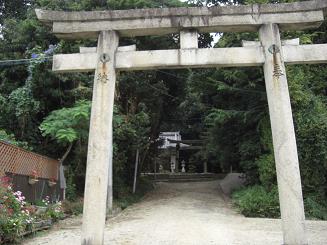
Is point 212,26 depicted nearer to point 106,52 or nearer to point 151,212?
point 106,52

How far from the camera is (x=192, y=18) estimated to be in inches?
345

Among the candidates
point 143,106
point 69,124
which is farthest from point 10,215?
point 143,106

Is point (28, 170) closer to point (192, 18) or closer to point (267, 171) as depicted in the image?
point (192, 18)

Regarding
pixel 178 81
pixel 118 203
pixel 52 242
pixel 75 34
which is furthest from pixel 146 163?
pixel 75 34

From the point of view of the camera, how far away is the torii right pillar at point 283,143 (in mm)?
7773

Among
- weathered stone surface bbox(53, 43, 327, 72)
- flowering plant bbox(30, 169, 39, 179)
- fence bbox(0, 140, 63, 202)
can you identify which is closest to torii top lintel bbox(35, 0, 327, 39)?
weathered stone surface bbox(53, 43, 327, 72)

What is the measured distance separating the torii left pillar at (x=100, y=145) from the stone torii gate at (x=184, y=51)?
2cm

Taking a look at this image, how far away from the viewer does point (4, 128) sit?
17.5 m

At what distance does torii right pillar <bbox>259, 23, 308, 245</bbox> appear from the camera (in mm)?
7773

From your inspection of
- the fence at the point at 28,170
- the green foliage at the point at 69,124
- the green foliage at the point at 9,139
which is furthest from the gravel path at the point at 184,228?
the green foliage at the point at 9,139

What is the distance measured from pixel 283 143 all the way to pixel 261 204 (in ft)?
29.4

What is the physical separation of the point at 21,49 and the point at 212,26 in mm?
12925

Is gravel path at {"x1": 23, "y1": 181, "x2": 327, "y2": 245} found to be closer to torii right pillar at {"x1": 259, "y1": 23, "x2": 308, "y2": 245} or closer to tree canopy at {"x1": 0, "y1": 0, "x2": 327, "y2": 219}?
tree canopy at {"x1": 0, "y1": 0, "x2": 327, "y2": 219}

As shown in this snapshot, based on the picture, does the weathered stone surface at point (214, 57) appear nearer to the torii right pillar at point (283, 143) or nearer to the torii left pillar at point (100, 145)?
the torii right pillar at point (283, 143)
